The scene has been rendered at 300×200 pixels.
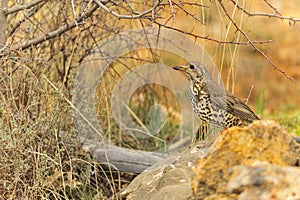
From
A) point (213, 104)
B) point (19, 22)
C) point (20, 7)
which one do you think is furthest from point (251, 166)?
point (19, 22)

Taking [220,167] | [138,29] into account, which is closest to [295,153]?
[220,167]

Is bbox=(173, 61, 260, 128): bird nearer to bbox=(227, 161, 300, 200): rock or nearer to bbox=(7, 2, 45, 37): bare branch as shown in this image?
bbox=(7, 2, 45, 37): bare branch

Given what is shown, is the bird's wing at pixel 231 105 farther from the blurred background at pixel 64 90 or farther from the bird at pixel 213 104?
the blurred background at pixel 64 90

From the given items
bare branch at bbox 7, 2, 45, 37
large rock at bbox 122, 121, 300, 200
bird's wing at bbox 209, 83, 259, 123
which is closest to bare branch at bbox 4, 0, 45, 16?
bare branch at bbox 7, 2, 45, 37

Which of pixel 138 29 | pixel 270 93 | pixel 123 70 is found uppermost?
pixel 138 29

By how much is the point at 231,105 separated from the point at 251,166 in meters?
2.48

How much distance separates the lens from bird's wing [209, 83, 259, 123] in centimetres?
554

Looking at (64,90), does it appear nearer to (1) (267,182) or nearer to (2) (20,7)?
(2) (20,7)

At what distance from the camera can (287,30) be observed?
509 inches

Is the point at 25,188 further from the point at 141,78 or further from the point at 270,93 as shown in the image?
the point at 270,93

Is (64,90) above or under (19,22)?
under

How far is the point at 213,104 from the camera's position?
5.52 metres

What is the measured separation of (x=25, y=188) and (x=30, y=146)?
418 millimetres

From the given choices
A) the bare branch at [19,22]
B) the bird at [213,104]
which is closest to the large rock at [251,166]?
the bird at [213,104]
